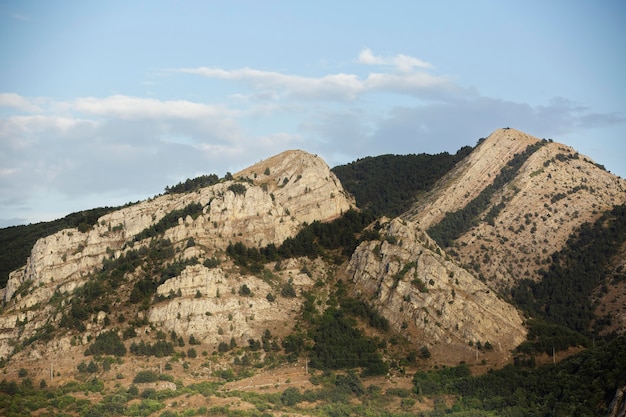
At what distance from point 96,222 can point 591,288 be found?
8594 centimetres

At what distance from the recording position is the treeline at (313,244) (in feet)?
477

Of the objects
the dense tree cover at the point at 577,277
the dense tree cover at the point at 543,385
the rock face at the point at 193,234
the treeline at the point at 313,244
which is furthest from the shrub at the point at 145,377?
the dense tree cover at the point at 577,277

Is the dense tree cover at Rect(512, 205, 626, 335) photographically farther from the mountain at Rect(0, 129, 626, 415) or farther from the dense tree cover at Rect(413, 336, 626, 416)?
the dense tree cover at Rect(413, 336, 626, 416)

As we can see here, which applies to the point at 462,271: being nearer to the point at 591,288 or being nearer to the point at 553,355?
the point at 553,355

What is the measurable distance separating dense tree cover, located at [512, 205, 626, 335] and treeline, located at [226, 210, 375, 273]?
34832 mm

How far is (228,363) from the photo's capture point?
131m

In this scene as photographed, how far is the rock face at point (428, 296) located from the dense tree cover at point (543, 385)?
638 cm

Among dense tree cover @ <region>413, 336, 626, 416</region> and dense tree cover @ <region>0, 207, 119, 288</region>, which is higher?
dense tree cover @ <region>0, 207, 119, 288</region>

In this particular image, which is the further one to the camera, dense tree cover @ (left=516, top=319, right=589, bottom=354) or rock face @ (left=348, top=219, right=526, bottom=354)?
rock face @ (left=348, top=219, right=526, bottom=354)

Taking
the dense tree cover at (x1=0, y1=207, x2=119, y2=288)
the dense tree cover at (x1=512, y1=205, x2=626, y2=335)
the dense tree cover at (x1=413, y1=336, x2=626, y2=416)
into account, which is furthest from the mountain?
the dense tree cover at (x1=512, y1=205, x2=626, y2=335)

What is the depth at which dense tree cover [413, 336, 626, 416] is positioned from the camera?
115500mm

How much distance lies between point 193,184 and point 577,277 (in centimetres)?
6981

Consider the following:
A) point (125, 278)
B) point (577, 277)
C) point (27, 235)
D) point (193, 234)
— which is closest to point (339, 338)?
point (193, 234)

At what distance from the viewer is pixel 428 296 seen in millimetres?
136750
